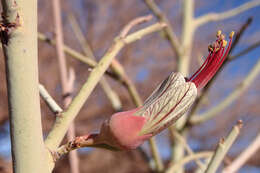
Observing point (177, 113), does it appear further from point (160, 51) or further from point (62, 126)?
point (160, 51)

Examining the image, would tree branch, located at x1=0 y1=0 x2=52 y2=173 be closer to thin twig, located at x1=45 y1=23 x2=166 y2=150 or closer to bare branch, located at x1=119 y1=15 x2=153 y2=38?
thin twig, located at x1=45 y1=23 x2=166 y2=150

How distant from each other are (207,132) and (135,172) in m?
0.55

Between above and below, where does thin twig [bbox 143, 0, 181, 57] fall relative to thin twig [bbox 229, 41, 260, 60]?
above

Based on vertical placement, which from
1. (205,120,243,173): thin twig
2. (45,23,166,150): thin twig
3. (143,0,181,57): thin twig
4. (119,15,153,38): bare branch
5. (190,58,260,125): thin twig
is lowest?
(205,120,243,173): thin twig

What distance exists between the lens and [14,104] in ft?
0.63

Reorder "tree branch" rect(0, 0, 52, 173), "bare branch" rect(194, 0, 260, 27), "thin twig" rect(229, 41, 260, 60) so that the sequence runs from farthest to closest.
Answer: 1. "bare branch" rect(194, 0, 260, 27)
2. "thin twig" rect(229, 41, 260, 60)
3. "tree branch" rect(0, 0, 52, 173)

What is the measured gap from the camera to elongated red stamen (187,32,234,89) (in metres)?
0.26

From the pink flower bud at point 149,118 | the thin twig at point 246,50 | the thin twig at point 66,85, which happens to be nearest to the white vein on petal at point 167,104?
the pink flower bud at point 149,118

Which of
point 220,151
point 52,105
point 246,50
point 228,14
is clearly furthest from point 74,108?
point 228,14

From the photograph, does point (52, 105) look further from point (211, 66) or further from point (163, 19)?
point (163, 19)

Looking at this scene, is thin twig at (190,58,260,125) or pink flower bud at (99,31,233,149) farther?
thin twig at (190,58,260,125)

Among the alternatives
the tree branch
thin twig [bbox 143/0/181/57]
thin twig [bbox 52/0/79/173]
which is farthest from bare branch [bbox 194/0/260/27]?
the tree branch

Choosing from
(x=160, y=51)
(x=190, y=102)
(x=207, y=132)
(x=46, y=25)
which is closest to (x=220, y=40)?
(x=190, y=102)

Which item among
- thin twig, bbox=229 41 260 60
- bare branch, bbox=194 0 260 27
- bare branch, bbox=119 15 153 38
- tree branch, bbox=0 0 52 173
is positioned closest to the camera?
tree branch, bbox=0 0 52 173
